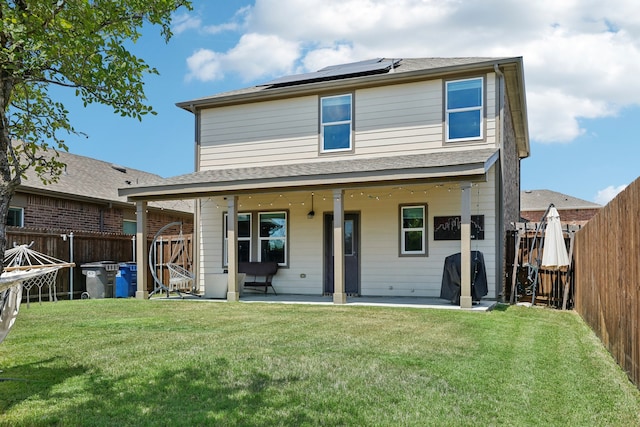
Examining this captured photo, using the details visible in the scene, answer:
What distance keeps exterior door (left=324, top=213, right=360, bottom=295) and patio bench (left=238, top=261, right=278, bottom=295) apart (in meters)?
1.36

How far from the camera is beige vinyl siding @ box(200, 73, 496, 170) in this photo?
41.9 ft

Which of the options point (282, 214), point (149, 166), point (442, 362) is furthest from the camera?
point (149, 166)

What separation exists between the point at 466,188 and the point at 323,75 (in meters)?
5.69

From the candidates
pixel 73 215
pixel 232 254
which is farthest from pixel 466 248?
pixel 73 215

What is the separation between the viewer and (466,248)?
1019cm

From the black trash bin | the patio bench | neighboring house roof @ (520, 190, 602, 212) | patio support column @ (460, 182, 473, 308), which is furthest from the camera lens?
neighboring house roof @ (520, 190, 602, 212)

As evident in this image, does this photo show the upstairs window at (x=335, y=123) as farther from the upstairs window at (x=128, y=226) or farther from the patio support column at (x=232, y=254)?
the upstairs window at (x=128, y=226)

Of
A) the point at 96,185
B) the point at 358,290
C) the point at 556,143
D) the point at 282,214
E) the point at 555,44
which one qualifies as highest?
the point at 555,44

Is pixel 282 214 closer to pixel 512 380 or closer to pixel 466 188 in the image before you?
pixel 466 188

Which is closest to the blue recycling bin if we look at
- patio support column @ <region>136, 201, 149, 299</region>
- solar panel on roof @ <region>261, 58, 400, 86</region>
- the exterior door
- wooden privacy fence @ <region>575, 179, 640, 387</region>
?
patio support column @ <region>136, 201, 149, 299</region>

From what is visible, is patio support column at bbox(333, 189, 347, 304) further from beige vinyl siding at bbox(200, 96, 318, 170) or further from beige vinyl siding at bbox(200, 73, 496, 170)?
beige vinyl siding at bbox(200, 96, 318, 170)

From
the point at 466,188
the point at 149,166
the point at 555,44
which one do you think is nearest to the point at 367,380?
the point at 466,188

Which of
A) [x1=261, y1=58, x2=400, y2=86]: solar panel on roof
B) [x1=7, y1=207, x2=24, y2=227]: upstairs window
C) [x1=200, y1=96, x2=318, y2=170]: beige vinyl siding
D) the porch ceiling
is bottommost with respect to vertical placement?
[x1=7, y1=207, x2=24, y2=227]: upstairs window

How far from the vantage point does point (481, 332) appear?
24.6ft
